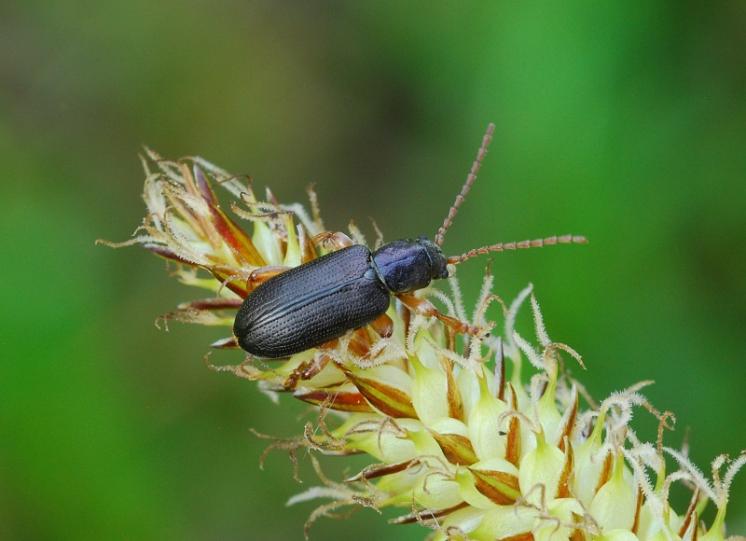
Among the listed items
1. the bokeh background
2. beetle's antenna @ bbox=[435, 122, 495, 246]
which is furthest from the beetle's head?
the bokeh background

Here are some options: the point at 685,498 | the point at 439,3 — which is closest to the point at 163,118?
the point at 439,3

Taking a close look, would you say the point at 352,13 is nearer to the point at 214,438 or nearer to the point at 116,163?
the point at 116,163

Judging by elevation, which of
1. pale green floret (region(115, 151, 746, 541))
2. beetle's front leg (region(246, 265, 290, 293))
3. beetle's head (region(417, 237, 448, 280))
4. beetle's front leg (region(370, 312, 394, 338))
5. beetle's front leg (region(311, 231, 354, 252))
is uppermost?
beetle's front leg (region(311, 231, 354, 252))

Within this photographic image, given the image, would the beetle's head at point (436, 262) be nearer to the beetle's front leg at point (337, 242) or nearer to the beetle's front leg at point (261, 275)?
the beetle's front leg at point (337, 242)

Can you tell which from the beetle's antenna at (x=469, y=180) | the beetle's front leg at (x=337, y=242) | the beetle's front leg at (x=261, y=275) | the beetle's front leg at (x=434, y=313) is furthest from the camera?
the beetle's antenna at (x=469, y=180)

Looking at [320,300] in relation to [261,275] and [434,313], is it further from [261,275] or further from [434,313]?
[434,313]

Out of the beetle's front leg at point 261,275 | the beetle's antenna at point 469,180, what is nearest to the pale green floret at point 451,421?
the beetle's front leg at point 261,275

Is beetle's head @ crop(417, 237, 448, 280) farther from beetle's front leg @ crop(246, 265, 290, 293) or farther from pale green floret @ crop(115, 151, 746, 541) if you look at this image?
beetle's front leg @ crop(246, 265, 290, 293)
